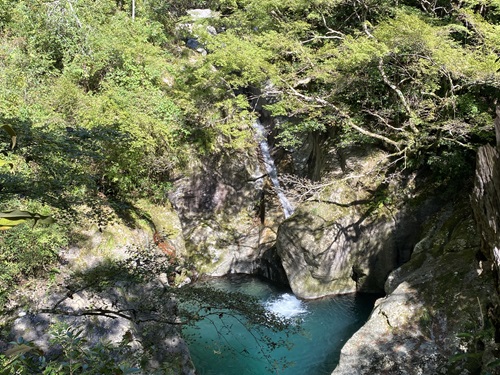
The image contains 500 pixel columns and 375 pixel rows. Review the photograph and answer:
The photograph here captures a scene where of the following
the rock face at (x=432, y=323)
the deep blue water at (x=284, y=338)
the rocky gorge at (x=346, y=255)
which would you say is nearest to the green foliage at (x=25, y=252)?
the rocky gorge at (x=346, y=255)

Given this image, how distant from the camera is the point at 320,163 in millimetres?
12102

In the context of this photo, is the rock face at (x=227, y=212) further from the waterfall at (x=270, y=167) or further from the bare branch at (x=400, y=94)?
the bare branch at (x=400, y=94)

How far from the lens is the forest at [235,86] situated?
7973mm

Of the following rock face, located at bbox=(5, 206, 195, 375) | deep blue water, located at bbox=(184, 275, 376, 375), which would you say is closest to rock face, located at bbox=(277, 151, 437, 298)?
deep blue water, located at bbox=(184, 275, 376, 375)

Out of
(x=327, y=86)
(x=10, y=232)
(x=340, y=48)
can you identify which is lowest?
(x=10, y=232)

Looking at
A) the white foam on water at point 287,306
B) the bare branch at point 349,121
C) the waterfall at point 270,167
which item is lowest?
the white foam on water at point 287,306

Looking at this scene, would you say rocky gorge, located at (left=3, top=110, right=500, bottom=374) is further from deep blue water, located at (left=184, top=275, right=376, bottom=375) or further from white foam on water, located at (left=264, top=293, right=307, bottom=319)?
deep blue water, located at (left=184, top=275, right=376, bottom=375)

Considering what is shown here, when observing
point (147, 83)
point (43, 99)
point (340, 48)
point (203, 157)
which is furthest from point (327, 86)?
point (43, 99)

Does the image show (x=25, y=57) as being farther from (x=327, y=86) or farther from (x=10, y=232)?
(x=327, y=86)

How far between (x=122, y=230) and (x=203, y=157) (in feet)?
14.5

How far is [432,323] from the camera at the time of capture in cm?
598

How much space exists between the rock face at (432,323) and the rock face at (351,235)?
2.35 m

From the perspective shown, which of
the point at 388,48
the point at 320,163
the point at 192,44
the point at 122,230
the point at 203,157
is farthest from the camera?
the point at 192,44

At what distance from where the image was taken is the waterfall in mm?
13258
